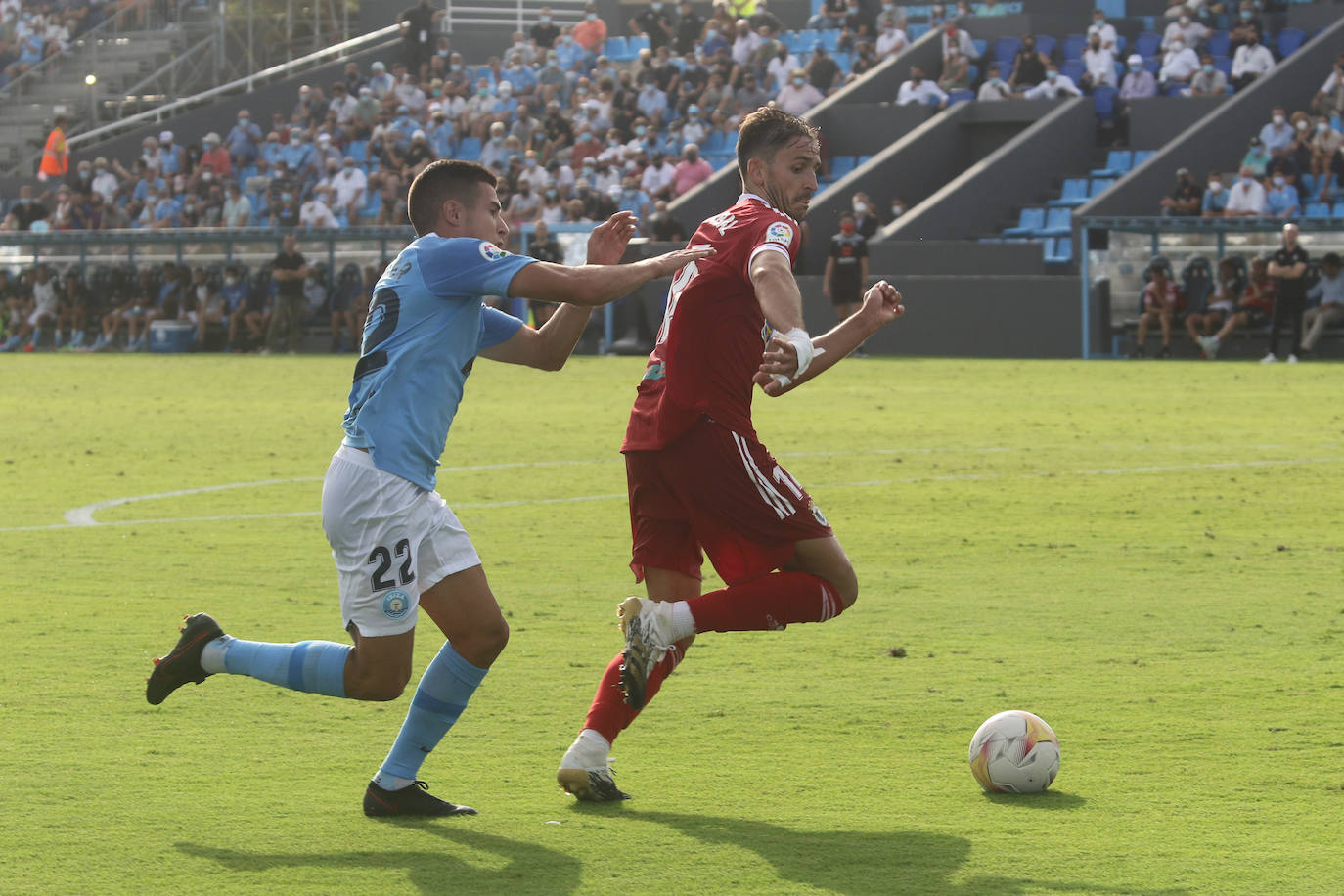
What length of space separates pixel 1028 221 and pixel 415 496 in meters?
28.3

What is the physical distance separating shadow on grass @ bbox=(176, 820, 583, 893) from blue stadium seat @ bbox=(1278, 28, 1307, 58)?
29.9 metres

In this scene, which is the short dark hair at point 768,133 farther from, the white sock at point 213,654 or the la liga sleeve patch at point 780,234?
the white sock at point 213,654

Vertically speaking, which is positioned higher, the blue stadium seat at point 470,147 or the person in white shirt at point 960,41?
the person in white shirt at point 960,41

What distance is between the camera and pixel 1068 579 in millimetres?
9289

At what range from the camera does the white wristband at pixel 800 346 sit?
4.82 meters

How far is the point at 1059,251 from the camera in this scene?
30.0 meters

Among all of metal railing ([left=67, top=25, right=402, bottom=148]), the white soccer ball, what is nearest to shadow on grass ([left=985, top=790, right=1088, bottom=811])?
the white soccer ball

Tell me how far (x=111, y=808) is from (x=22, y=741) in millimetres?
962

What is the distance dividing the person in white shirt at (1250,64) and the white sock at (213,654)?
28214 mm

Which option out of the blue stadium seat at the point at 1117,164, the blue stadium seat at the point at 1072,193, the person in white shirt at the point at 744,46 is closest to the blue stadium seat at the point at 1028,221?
the blue stadium seat at the point at 1072,193

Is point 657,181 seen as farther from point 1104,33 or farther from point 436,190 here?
point 436,190

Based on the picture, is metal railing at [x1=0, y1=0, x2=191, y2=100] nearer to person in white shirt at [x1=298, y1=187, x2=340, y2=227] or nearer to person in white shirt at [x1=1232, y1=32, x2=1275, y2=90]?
person in white shirt at [x1=298, y1=187, x2=340, y2=227]

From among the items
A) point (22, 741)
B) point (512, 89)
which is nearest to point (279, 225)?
point (512, 89)

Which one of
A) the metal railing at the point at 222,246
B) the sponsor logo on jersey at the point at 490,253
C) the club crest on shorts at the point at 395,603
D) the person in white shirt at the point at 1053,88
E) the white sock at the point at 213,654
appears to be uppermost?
the sponsor logo on jersey at the point at 490,253
